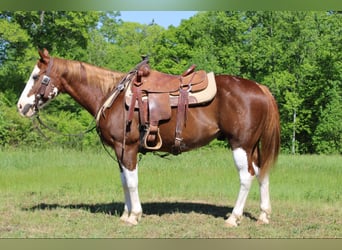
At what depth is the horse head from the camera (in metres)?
6.16

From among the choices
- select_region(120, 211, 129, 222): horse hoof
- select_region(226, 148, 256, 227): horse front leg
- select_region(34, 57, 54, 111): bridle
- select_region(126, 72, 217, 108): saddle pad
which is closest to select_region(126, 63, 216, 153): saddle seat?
select_region(126, 72, 217, 108): saddle pad

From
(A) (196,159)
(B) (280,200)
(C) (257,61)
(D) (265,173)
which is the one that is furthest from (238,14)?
(D) (265,173)

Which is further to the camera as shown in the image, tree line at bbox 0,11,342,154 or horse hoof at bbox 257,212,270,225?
tree line at bbox 0,11,342,154

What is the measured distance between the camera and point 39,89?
6.16 m

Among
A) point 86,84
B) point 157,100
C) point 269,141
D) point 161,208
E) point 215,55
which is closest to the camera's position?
point 157,100

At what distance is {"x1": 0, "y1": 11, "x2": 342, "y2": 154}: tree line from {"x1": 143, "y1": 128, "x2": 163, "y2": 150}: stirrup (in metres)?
7.31

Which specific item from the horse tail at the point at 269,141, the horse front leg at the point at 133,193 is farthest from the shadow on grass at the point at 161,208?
the horse tail at the point at 269,141

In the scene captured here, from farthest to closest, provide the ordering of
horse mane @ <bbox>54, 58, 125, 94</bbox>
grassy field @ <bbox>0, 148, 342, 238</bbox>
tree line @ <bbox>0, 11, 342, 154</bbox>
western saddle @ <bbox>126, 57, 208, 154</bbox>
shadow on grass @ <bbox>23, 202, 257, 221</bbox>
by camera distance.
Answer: tree line @ <bbox>0, 11, 342, 154</bbox>, shadow on grass @ <bbox>23, 202, 257, 221</bbox>, horse mane @ <bbox>54, 58, 125, 94</bbox>, western saddle @ <bbox>126, 57, 208, 154</bbox>, grassy field @ <bbox>0, 148, 342, 238</bbox>

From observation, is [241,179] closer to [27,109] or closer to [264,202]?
[264,202]

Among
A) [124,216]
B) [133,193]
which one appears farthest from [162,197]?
[133,193]

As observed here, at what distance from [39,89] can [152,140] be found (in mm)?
1596

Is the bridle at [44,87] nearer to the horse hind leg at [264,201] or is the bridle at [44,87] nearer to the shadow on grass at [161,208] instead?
the shadow on grass at [161,208]

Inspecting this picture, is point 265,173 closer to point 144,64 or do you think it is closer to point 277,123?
point 277,123

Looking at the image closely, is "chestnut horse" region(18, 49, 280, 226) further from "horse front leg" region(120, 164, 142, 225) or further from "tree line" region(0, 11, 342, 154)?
"tree line" region(0, 11, 342, 154)
